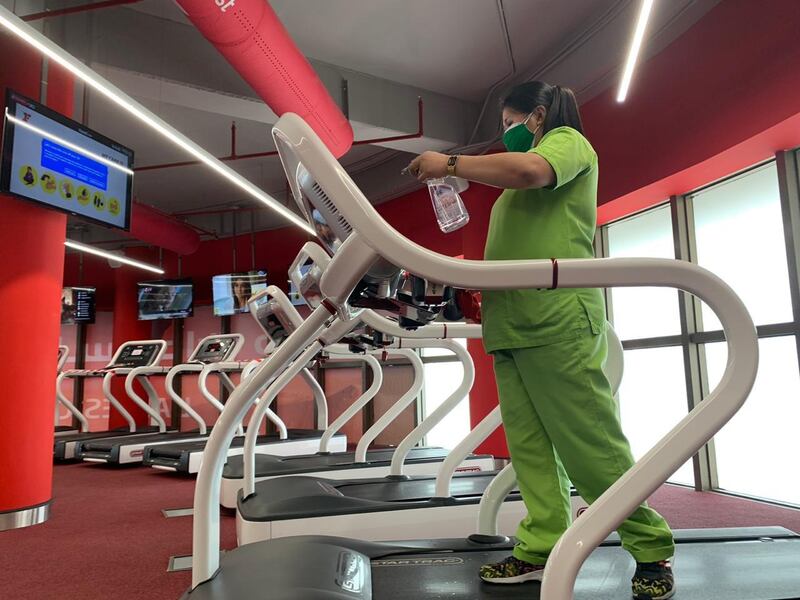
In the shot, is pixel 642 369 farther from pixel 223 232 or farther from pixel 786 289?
pixel 223 232

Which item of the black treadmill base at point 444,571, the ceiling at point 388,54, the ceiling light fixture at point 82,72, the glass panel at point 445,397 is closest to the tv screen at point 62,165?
the ceiling light fixture at point 82,72

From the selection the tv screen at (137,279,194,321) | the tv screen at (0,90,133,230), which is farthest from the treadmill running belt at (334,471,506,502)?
the tv screen at (137,279,194,321)

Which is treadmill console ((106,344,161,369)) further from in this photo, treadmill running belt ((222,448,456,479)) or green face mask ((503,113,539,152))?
green face mask ((503,113,539,152))

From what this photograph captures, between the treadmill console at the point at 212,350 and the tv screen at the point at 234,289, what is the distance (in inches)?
75.4

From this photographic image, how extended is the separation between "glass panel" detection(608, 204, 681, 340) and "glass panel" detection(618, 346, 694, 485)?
20 cm

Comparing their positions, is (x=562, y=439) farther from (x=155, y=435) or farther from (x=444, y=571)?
(x=155, y=435)

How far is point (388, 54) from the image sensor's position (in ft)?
17.7

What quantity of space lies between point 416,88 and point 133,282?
239 inches

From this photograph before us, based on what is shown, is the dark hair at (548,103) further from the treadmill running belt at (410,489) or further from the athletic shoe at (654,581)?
the treadmill running belt at (410,489)

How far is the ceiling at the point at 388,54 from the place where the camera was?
454cm

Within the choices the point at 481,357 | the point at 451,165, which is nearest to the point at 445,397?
the point at 481,357

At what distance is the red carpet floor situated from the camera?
95.8 inches

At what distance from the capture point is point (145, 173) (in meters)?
7.95

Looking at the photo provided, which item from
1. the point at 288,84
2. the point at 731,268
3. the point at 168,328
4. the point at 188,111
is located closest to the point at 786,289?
the point at 731,268
